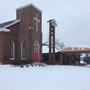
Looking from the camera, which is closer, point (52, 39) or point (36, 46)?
point (36, 46)

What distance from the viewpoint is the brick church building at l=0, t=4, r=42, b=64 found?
26.1 meters

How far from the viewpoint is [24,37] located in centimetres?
2709

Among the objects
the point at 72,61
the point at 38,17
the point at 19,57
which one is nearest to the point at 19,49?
the point at 19,57

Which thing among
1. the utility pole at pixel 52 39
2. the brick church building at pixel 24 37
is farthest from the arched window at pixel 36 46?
the utility pole at pixel 52 39

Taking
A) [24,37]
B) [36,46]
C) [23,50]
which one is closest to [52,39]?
[36,46]

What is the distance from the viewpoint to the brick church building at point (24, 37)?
26.1 meters

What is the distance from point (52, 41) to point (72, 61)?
6354 millimetres

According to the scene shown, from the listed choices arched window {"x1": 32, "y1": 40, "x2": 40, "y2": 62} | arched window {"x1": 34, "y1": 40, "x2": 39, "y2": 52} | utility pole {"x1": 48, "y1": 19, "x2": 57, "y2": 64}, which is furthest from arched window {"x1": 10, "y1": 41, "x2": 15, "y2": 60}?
utility pole {"x1": 48, "y1": 19, "x2": 57, "y2": 64}

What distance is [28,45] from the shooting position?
26484mm
